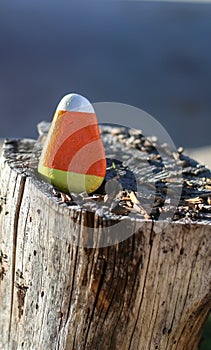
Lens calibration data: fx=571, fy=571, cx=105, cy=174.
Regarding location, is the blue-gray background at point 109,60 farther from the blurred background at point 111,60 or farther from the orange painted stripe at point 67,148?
the orange painted stripe at point 67,148

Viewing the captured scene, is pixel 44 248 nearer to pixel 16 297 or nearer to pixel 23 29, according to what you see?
pixel 16 297

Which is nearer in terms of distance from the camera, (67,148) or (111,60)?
(67,148)

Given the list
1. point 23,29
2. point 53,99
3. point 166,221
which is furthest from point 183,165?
point 23,29

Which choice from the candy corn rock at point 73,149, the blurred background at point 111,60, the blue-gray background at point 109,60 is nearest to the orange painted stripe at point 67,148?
the candy corn rock at point 73,149

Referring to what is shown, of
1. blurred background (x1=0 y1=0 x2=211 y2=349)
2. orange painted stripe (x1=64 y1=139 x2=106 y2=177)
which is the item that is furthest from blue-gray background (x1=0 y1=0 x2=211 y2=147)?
orange painted stripe (x1=64 y1=139 x2=106 y2=177)

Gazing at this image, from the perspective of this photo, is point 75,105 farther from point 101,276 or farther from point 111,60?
point 111,60

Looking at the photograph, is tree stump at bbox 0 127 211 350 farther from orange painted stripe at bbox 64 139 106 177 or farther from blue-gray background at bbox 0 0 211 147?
blue-gray background at bbox 0 0 211 147

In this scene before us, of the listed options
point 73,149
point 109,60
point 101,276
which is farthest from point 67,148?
point 109,60
